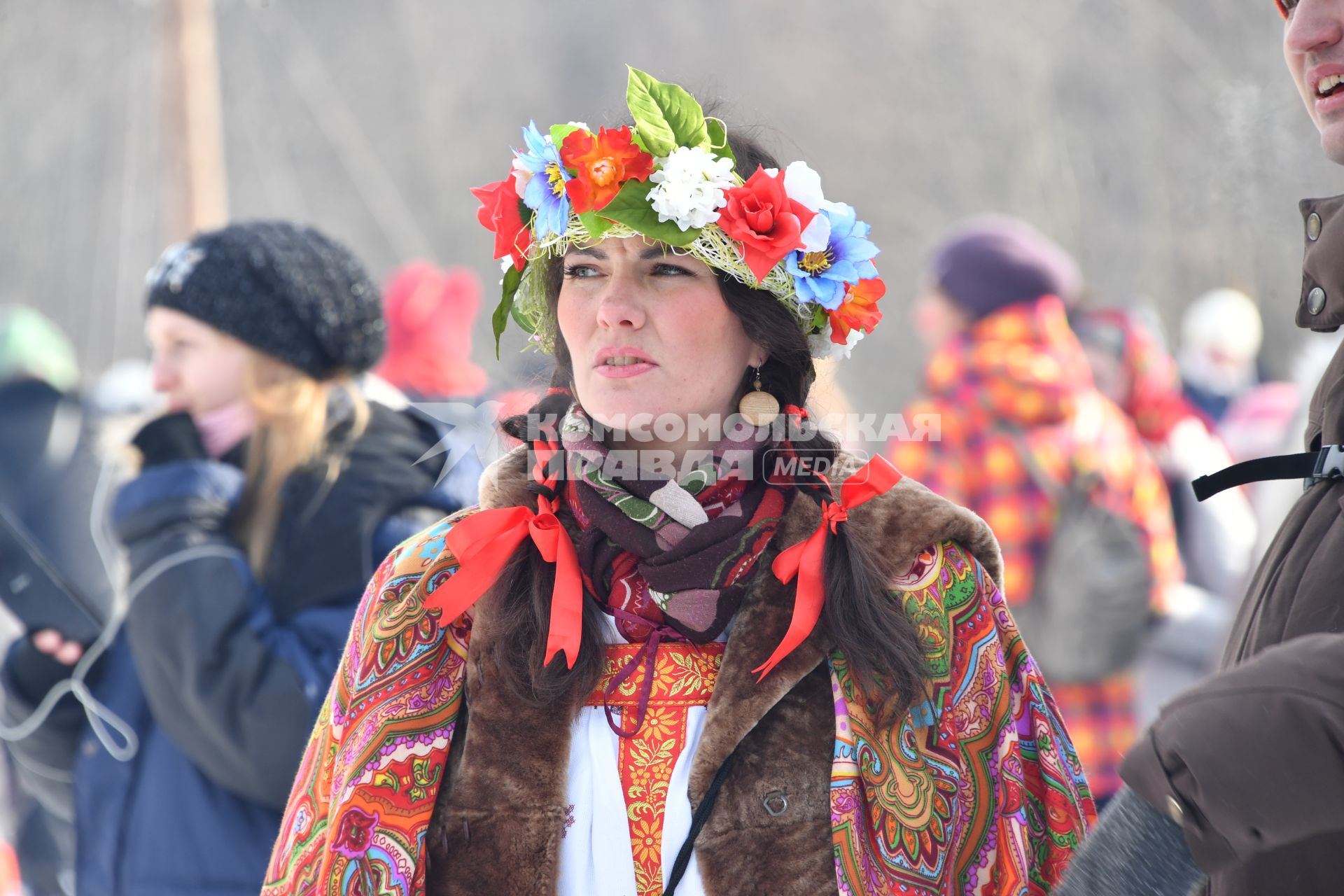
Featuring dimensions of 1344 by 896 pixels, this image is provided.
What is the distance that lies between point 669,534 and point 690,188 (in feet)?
1.74

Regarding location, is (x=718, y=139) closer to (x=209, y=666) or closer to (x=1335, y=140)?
(x=1335, y=140)

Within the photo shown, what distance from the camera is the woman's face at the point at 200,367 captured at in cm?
307

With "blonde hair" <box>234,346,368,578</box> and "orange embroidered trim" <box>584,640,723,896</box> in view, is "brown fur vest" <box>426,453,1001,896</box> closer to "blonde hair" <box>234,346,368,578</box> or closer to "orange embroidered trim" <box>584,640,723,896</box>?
"orange embroidered trim" <box>584,640,723,896</box>

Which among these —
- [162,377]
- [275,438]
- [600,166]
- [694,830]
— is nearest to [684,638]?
[694,830]

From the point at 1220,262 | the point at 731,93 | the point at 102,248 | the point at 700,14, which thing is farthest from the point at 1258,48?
the point at 731,93

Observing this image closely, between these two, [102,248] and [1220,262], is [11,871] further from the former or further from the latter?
[1220,262]

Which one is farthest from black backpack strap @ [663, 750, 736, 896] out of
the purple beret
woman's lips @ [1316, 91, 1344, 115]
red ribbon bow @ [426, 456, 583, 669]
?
the purple beret

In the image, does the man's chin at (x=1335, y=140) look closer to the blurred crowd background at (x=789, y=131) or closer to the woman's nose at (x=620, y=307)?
the woman's nose at (x=620, y=307)

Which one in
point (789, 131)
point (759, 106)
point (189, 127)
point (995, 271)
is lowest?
point (995, 271)

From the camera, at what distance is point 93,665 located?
2963 millimetres

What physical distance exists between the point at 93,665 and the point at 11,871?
3.64ft

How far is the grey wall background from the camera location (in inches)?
465

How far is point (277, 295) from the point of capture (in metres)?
3.07

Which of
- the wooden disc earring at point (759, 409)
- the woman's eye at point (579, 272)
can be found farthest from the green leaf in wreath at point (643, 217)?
the wooden disc earring at point (759, 409)
